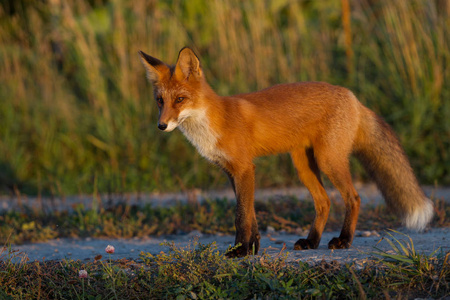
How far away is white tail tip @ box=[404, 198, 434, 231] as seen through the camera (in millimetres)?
4195

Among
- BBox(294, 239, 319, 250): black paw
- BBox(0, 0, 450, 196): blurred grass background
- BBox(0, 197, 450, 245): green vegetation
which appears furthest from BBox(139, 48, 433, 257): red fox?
BBox(0, 0, 450, 196): blurred grass background

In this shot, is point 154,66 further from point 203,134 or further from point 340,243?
point 340,243

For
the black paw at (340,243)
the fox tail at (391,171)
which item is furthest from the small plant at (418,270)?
the fox tail at (391,171)

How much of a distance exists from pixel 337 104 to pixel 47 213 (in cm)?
358

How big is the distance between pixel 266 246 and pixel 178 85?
155cm

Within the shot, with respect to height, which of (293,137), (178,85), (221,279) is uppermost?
(178,85)

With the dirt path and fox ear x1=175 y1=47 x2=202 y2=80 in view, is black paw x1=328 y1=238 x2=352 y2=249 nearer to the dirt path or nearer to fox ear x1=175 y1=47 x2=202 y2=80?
the dirt path

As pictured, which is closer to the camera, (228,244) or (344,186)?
(344,186)

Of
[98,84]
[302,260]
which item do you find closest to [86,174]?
[98,84]

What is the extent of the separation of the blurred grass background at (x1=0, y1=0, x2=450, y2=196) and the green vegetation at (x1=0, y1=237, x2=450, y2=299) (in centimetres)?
360

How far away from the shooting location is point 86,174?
7605 mm

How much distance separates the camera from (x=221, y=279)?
10.5ft

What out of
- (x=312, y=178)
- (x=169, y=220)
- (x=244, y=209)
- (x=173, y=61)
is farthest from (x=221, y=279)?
(x=173, y=61)

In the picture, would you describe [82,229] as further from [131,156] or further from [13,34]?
[13,34]
